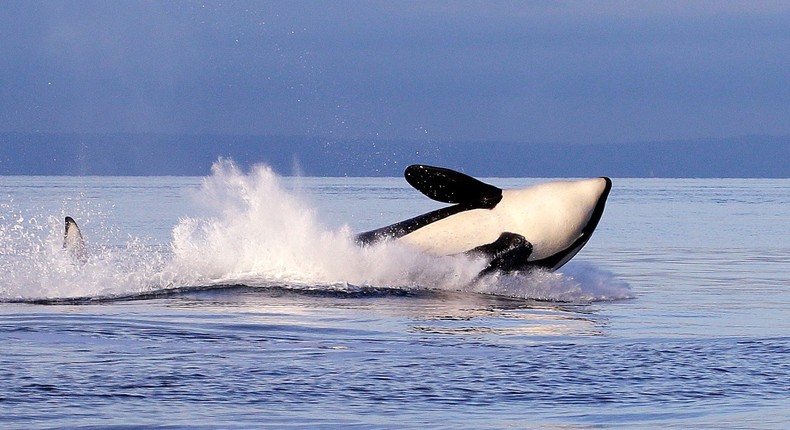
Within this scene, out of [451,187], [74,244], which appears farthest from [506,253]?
[74,244]

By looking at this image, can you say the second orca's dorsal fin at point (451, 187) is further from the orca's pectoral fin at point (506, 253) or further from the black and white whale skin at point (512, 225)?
the orca's pectoral fin at point (506, 253)

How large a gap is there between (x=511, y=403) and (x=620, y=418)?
0.93 meters

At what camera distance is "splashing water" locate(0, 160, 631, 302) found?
17.6 meters

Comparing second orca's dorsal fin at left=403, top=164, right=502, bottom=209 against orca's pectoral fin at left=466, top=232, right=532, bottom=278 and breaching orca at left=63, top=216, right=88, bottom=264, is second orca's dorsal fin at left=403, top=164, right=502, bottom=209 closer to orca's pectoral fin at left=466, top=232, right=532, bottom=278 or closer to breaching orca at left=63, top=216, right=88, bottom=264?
orca's pectoral fin at left=466, top=232, right=532, bottom=278

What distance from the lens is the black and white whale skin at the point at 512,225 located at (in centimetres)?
1748

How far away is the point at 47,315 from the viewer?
46.0ft

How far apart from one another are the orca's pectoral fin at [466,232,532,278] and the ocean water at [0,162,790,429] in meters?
0.21

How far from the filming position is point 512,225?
17.5 metres

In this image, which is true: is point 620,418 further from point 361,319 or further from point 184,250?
point 184,250

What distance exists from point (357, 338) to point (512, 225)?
537 centimetres

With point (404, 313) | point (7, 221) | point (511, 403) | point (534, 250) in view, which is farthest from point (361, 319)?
point (7, 221)

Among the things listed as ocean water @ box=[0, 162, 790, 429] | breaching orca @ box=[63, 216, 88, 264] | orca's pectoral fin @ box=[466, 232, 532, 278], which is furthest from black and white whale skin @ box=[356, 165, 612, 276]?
breaching orca @ box=[63, 216, 88, 264]

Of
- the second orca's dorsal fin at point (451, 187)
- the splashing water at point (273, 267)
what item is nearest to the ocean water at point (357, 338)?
the splashing water at point (273, 267)

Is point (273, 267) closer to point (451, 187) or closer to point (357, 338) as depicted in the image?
point (451, 187)
